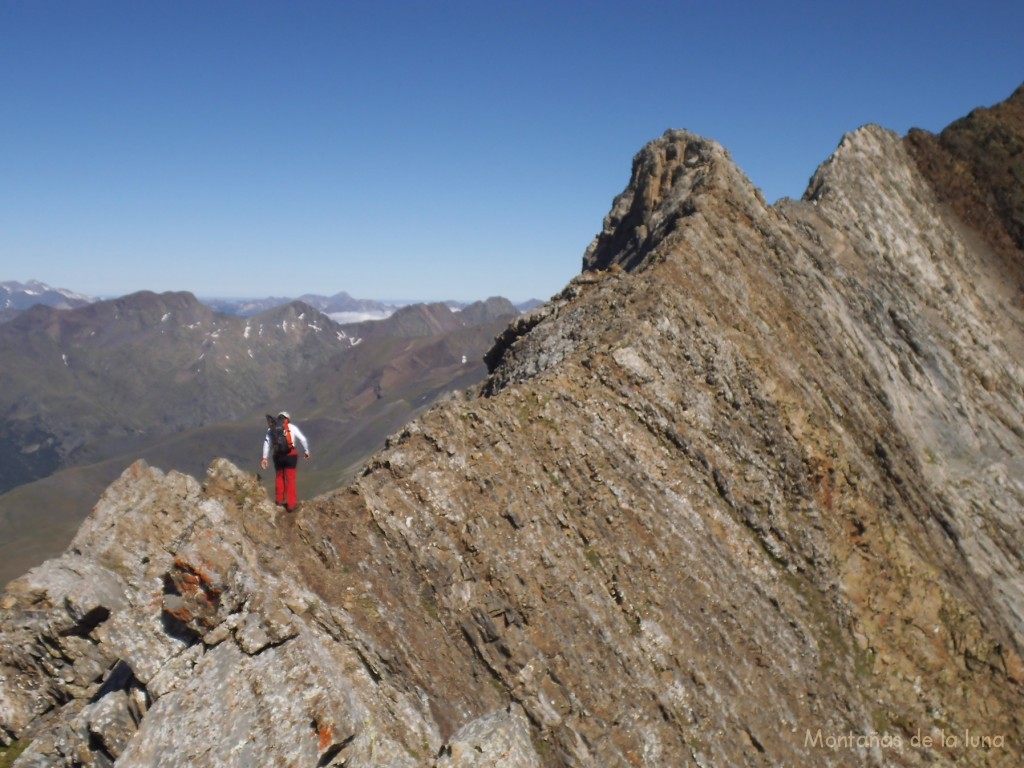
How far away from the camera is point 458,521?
74.9ft

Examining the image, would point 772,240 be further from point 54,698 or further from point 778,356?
point 54,698

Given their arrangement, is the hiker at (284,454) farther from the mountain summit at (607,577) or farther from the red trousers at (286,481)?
the mountain summit at (607,577)

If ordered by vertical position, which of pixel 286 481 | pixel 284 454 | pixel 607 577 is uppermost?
pixel 284 454

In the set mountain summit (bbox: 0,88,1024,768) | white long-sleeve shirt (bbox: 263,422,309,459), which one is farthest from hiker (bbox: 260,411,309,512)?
mountain summit (bbox: 0,88,1024,768)

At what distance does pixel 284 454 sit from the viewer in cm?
2208

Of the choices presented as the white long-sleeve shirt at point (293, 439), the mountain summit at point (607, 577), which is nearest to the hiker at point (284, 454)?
the white long-sleeve shirt at point (293, 439)

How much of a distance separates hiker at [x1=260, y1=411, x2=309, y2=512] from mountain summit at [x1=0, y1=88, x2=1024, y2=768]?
897 mm

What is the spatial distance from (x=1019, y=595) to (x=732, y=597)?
20153 millimetres

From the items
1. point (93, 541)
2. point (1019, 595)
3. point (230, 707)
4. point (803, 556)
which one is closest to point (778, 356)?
point (803, 556)

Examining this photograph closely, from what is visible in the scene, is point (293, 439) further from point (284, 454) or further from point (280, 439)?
point (284, 454)

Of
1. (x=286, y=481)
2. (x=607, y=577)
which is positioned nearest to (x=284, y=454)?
(x=286, y=481)

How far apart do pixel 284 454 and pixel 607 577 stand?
12.0m

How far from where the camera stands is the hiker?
70.7 feet

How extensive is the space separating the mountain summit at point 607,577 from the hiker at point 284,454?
90 cm
